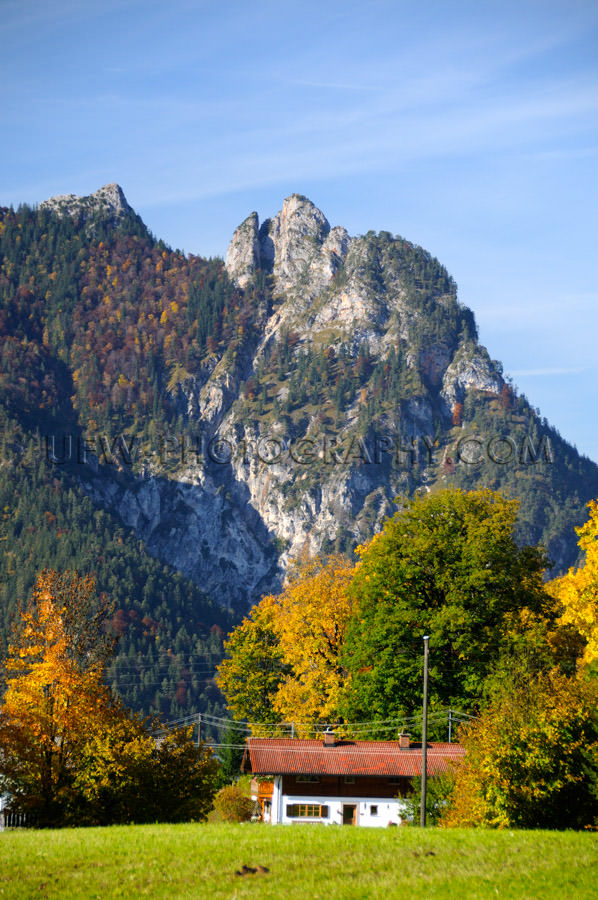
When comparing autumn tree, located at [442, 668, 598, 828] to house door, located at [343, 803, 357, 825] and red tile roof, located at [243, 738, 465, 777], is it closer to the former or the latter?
red tile roof, located at [243, 738, 465, 777]

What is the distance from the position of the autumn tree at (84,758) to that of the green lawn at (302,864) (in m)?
7.82

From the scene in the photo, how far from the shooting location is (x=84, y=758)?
38.8m

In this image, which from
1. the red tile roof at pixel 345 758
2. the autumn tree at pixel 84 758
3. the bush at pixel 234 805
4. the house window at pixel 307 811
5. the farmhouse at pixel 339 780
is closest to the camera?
the autumn tree at pixel 84 758

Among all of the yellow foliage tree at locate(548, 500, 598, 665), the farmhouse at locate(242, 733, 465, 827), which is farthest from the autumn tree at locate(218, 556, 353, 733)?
the yellow foliage tree at locate(548, 500, 598, 665)

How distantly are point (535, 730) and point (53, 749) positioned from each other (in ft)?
59.1

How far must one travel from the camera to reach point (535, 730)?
36.8m

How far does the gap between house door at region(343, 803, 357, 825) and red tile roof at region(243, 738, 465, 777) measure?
10.0ft

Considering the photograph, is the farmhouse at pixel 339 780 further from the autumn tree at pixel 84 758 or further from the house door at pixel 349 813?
the autumn tree at pixel 84 758

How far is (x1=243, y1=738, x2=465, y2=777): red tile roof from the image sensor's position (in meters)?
58.2

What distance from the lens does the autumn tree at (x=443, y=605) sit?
56438 millimetres

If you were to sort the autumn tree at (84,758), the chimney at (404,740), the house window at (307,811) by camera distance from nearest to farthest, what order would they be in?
the autumn tree at (84,758) < the chimney at (404,740) < the house window at (307,811)

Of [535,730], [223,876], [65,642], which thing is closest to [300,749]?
[65,642]

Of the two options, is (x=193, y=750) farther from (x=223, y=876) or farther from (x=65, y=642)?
(x=223, y=876)

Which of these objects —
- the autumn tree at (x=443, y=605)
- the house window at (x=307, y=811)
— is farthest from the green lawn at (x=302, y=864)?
the house window at (x=307, y=811)
